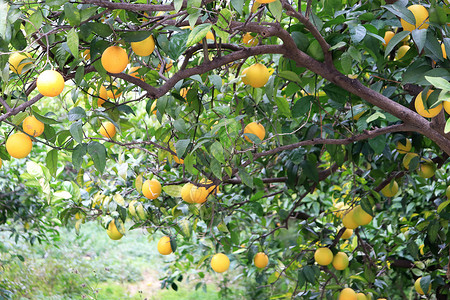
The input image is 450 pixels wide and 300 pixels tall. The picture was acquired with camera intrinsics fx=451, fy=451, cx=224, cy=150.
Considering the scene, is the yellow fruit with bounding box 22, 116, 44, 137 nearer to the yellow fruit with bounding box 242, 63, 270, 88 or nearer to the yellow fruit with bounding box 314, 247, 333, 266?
the yellow fruit with bounding box 242, 63, 270, 88

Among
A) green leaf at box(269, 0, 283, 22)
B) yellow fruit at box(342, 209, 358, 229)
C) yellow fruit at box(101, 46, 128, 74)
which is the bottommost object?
yellow fruit at box(342, 209, 358, 229)

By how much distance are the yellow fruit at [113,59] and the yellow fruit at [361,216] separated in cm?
126

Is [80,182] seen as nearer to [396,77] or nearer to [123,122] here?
[123,122]

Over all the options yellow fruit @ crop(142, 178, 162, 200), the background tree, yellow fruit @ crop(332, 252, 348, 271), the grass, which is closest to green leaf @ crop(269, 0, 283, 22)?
the background tree

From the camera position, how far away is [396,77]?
2.01m

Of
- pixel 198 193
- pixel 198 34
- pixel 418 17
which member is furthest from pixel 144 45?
pixel 418 17

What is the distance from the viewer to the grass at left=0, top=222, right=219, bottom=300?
378cm

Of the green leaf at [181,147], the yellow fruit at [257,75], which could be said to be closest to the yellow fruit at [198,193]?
the green leaf at [181,147]

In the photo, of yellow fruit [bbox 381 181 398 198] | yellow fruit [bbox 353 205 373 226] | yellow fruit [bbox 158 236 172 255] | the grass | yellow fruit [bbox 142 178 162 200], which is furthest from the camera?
the grass

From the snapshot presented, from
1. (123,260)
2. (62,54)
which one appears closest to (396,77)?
(62,54)

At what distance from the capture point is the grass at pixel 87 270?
3.78m

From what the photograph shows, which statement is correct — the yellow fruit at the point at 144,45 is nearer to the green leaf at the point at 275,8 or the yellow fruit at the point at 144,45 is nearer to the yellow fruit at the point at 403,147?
the green leaf at the point at 275,8

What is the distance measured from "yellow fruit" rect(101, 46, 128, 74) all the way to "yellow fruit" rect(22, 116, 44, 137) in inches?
10.1

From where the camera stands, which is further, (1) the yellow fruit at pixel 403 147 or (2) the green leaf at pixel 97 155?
(1) the yellow fruit at pixel 403 147
